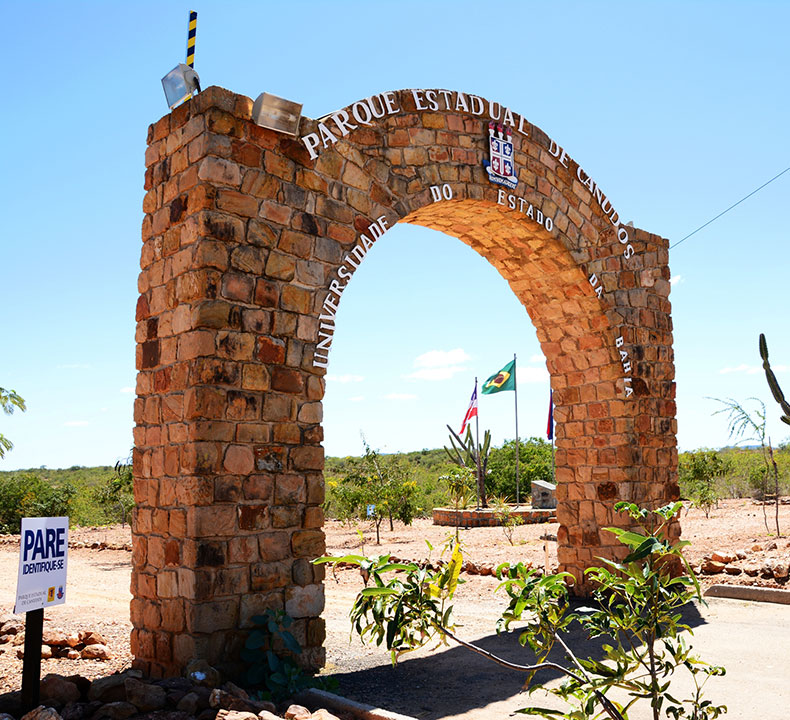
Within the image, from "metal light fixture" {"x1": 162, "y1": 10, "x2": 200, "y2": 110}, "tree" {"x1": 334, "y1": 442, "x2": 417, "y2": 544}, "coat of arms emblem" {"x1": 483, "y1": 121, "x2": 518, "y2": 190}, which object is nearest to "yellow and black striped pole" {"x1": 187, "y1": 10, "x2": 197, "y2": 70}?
"metal light fixture" {"x1": 162, "y1": 10, "x2": 200, "y2": 110}

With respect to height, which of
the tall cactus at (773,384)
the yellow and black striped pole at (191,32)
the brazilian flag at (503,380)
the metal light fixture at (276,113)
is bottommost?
the tall cactus at (773,384)

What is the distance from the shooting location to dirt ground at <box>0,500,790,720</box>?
200 inches

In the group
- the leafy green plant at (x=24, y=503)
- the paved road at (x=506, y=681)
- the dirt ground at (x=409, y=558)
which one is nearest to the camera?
the paved road at (x=506, y=681)

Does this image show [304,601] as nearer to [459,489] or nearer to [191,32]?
[191,32]

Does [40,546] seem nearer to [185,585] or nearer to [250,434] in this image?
[185,585]

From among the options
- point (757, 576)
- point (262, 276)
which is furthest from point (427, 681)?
point (757, 576)

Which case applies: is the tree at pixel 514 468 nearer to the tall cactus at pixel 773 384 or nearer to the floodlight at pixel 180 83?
the tall cactus at pixel 773 384

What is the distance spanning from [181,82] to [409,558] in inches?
329

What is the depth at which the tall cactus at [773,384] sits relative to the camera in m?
7.44

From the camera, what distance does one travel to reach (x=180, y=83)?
539cm

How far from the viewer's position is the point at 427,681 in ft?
17.6

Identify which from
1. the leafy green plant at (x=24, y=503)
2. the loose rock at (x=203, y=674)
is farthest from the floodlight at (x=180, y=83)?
the leafy green plant at (x=24, y=503)

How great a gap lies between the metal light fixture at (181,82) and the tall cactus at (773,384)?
249 inches

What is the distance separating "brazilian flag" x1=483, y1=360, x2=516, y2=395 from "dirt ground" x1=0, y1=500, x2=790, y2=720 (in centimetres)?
317
